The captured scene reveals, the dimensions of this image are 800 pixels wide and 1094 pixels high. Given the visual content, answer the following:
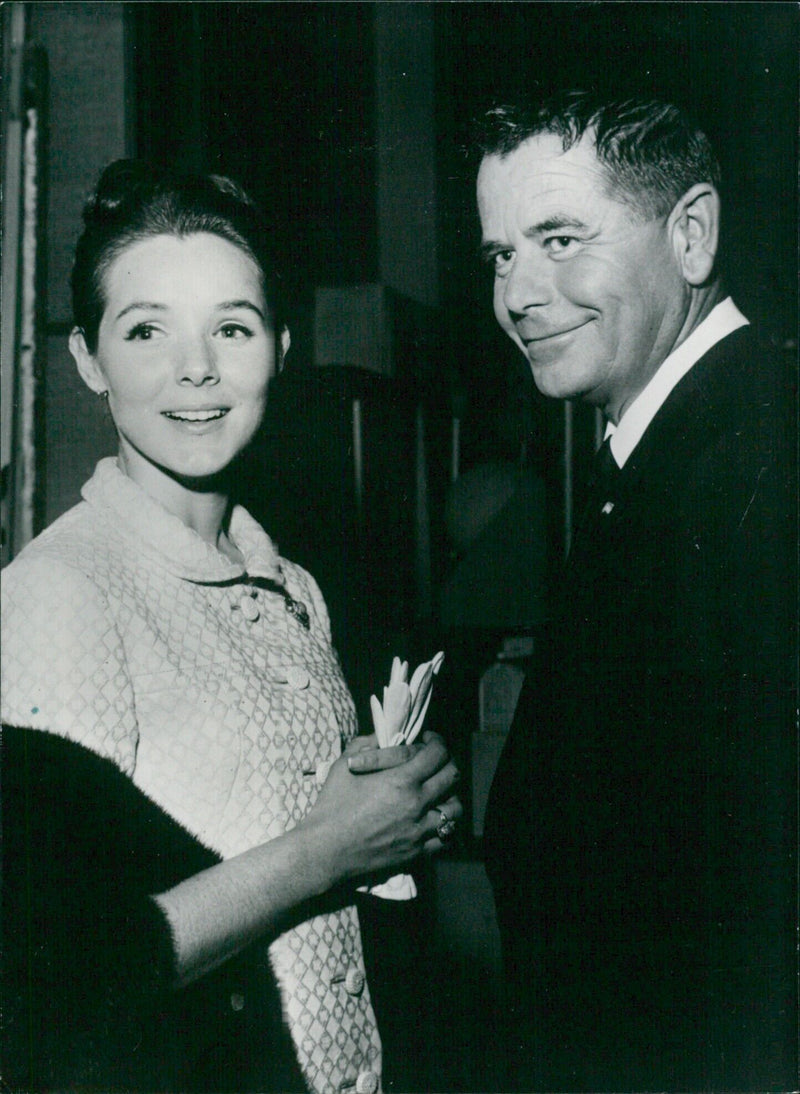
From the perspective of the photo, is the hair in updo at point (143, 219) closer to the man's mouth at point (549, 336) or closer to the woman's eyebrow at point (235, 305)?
the woman's eyebrow at point (235, 305)

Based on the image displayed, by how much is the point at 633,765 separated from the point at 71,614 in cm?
103

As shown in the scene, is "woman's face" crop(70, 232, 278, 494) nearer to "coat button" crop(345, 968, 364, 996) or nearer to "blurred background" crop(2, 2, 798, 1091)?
"blurred background" crop(2, 2, 798, 1091)

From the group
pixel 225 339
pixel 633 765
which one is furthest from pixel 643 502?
pixel 225 339

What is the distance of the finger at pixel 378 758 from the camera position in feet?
6.29

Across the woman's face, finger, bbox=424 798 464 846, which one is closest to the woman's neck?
the woman's face

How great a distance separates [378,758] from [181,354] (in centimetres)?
82

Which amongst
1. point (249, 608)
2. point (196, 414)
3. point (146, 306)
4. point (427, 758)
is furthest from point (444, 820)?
point (146, 306)

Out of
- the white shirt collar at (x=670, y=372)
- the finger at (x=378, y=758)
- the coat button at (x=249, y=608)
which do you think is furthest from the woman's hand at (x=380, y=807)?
the white shirt collar at (x=670, y=372)

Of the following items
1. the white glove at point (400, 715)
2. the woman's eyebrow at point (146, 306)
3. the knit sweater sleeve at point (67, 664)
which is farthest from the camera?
the white glove at point (400, 715)

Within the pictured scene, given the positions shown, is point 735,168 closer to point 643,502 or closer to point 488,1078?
point 643,502

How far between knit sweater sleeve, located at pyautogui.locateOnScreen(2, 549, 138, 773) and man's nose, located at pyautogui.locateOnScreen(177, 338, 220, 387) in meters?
0.40

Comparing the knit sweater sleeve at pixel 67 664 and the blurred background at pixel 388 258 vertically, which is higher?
the blurred background at pixel 388 258

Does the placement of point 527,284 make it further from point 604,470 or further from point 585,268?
point 604,470

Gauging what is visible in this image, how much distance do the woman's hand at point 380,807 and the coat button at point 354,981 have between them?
0.58 feet
